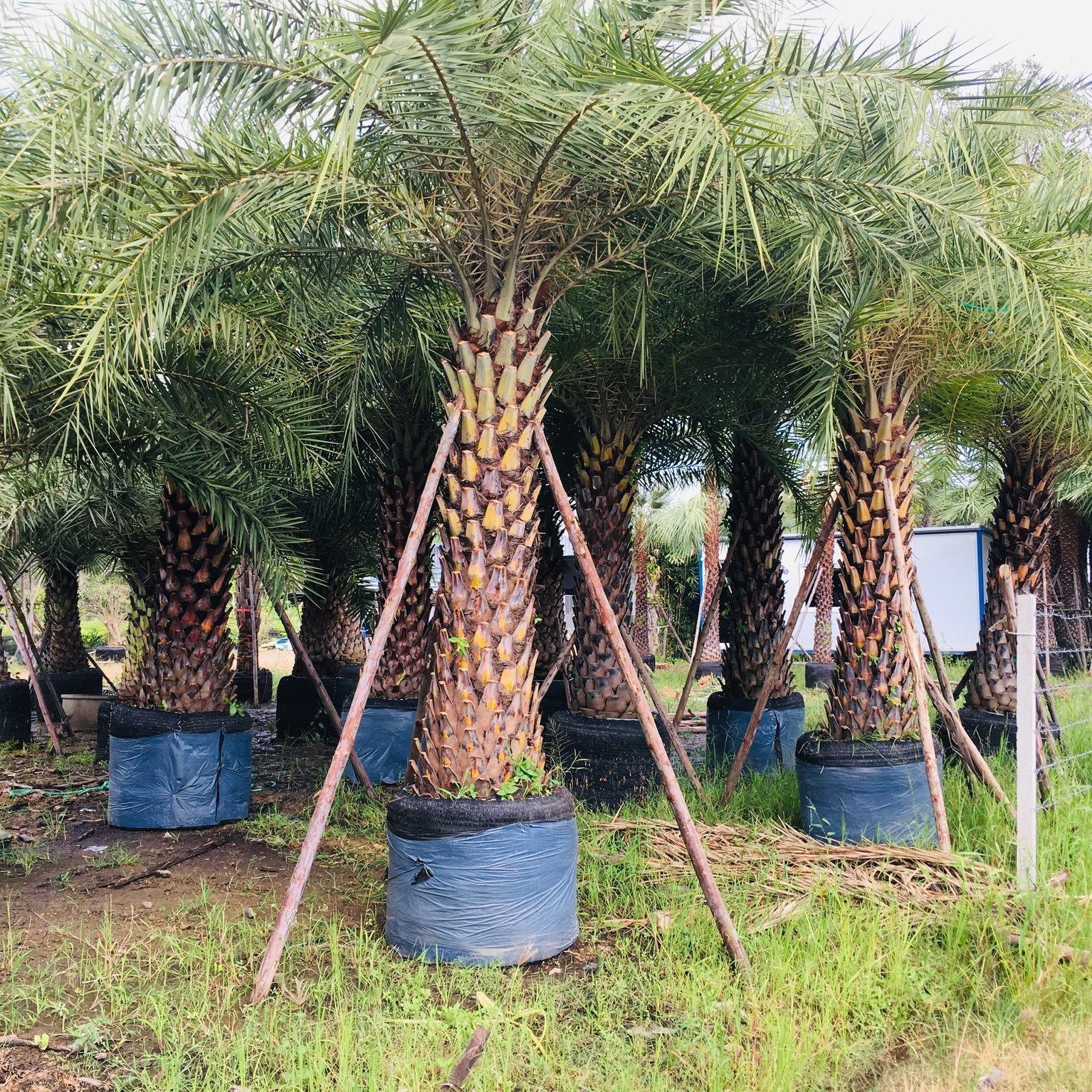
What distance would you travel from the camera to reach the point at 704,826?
639 centimetres

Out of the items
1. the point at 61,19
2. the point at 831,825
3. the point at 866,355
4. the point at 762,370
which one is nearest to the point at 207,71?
the point at 61,19

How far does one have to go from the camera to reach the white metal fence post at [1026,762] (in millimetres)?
5191

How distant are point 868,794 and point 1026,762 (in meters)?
1.16

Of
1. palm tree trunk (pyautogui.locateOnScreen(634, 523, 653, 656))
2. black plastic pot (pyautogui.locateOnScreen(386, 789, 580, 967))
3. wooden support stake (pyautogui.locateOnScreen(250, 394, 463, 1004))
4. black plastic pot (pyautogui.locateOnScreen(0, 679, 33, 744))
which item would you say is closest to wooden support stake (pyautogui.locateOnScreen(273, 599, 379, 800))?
black plastic pot (pyautogui.locateOnScreen(386, 789, 580, 967))

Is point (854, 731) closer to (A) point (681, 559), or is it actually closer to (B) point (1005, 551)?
(B) point (1005, 551)

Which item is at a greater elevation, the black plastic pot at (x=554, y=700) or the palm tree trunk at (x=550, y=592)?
the palm tree trunk at (x=550, y=592)

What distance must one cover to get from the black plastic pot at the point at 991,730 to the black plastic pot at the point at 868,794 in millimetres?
1904

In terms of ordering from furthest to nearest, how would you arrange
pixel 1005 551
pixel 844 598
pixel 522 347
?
pixel 1005 551 < pixel 844 598 < pixel 522 347

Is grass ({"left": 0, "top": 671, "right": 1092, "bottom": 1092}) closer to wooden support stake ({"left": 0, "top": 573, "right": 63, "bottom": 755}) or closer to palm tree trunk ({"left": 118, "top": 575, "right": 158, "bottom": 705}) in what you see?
palm tree trunk ({"left": 118, "top": 575, "right": 158, "bottom": 705})

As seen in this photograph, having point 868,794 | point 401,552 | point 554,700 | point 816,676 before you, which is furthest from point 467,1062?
point 816,676

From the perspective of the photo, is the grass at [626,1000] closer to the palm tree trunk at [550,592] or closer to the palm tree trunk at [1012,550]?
the palm tree trunk at [1012,550]

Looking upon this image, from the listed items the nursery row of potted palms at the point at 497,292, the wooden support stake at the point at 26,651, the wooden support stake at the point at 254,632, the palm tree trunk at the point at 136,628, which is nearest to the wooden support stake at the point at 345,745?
the nursery row of potted palms at the point at 497,292

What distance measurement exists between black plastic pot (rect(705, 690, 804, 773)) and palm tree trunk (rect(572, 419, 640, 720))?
1.36 meters

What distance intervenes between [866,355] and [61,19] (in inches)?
186
